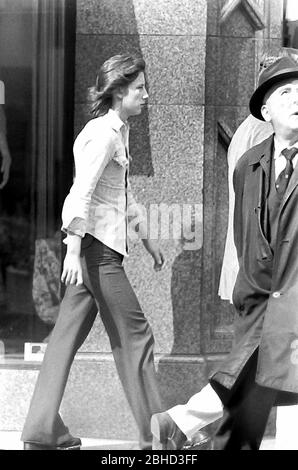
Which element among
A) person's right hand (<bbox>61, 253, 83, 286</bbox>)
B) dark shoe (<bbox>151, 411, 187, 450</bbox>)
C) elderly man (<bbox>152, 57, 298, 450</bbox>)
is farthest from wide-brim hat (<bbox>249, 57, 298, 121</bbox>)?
dark shoe (<bbox>151, 411, 187, 450</bbox>)

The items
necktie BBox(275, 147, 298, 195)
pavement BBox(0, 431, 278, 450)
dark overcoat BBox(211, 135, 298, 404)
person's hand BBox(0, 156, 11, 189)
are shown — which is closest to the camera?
dark overcoat BBox(211, 135, 298, 404)

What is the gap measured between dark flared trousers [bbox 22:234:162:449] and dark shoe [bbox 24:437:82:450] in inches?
1.5

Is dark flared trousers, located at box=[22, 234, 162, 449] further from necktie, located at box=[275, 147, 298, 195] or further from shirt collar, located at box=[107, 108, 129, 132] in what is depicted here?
necktie, located at box=[275, 147, 298, 195]

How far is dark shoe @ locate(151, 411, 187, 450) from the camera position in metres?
6.38

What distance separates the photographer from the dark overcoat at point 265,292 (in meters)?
6.10

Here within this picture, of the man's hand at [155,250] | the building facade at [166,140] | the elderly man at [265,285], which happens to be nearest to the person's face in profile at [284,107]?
the elderly man at [265,285]

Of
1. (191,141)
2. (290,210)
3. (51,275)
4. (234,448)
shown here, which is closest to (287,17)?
(191,141)

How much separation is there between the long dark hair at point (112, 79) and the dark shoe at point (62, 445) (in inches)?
73.2

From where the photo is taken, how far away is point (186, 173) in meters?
7.14

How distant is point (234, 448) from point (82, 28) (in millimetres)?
2624

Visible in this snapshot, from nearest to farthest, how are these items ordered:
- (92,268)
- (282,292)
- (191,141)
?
(282,292), (92,268), (191,141)

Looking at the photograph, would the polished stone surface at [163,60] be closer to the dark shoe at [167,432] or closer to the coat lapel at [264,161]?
the coat lapel at [264,161]

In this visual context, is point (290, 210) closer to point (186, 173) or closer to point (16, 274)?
point (186, 173)

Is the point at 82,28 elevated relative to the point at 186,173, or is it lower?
elevated
